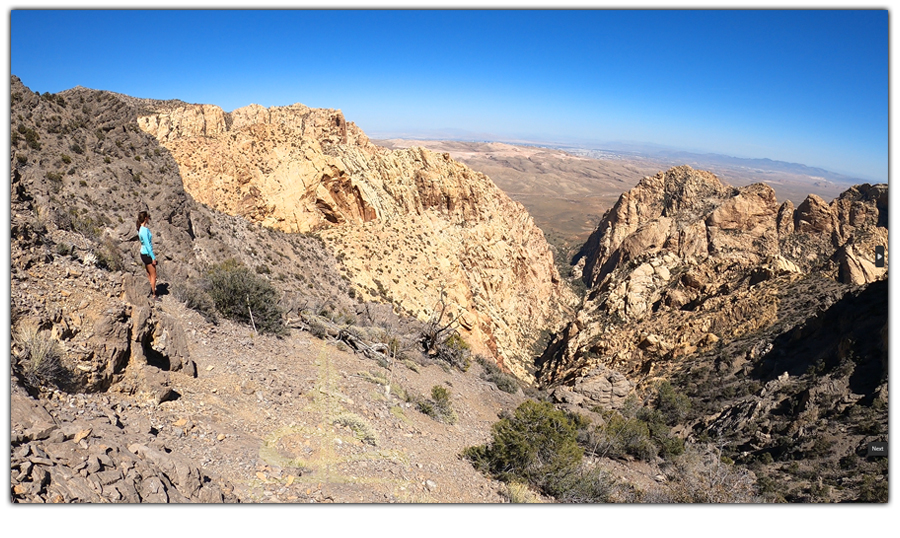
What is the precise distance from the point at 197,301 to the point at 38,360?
6.01 metres

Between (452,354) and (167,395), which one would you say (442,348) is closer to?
(452,354)

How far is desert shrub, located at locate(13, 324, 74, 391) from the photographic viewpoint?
529cm

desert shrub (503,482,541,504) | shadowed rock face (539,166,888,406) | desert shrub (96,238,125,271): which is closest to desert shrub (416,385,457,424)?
desert shrub (503,482,541,504)

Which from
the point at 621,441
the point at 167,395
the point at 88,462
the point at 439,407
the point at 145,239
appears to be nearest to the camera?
the point at 88,462

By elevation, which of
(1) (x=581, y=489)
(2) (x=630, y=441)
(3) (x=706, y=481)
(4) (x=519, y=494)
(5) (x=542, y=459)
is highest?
(4) (x=519, y=494)

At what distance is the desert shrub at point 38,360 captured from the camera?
529 cm

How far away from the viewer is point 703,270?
37.5 meters

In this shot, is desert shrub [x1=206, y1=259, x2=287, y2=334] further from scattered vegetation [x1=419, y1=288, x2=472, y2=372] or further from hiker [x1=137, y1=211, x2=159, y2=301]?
scattered vegetation [x1=419, y1=288, x2=472, y2=372]

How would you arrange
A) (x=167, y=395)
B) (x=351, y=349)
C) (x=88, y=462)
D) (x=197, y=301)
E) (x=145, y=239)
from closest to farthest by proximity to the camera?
1. (x=88, y=462)
2. (x=167, y=395)
3. (x=145, y=239)
4. (x=197, y=301)
5. (x=351, y=349)

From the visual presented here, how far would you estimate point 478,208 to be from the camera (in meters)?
47.7

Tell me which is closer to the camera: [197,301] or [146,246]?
[146,246]

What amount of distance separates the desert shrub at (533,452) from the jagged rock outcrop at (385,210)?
1950cm

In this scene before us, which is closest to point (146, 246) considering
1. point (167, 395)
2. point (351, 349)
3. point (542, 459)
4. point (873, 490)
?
point (167, 395)

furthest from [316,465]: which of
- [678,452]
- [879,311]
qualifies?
[879,311]
